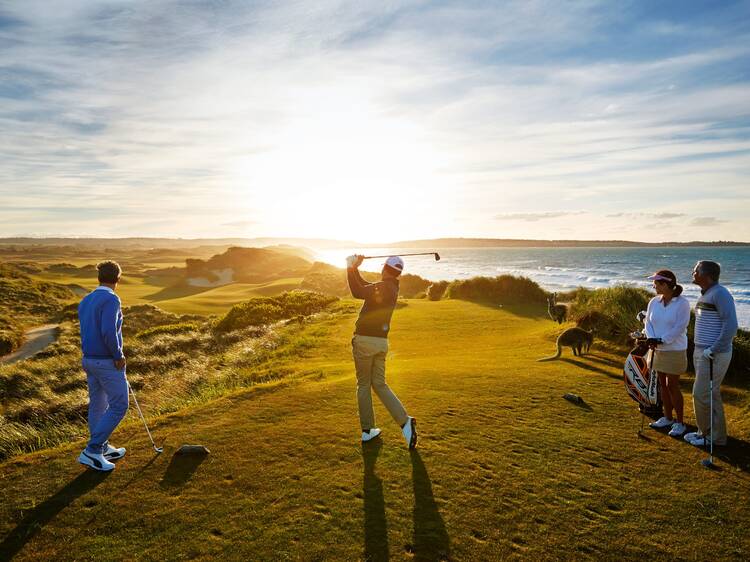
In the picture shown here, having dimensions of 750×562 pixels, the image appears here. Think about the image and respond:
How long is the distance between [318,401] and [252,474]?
117 inches

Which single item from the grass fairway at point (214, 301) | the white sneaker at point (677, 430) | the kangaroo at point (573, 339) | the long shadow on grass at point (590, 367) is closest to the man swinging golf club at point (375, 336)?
the white sneaker at point (677, 430)

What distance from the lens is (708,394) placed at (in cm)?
700

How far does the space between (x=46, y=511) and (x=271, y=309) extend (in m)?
22.8

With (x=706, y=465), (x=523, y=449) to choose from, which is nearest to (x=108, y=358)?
(x=523, y=449)

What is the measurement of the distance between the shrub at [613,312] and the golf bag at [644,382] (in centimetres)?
703

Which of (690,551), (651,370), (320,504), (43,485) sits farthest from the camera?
(651,370)

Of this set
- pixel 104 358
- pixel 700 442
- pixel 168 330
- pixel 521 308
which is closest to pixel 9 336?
pixel 168 330

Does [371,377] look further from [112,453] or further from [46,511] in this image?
[46,511]

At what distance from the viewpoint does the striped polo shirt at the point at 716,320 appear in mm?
6672

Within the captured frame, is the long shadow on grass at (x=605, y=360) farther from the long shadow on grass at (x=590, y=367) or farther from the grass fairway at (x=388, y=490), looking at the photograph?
the grass fairway at (x=388, y=490)

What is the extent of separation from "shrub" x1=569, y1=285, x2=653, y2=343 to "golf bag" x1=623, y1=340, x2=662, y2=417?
7034 millimetres

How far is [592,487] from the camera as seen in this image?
589cm

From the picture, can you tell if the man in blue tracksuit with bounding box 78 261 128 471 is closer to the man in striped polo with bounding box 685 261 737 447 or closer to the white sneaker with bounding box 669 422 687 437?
the man in striped polo with bounding box 685 261 737 447

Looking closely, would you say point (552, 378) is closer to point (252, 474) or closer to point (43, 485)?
point (252, 474)
